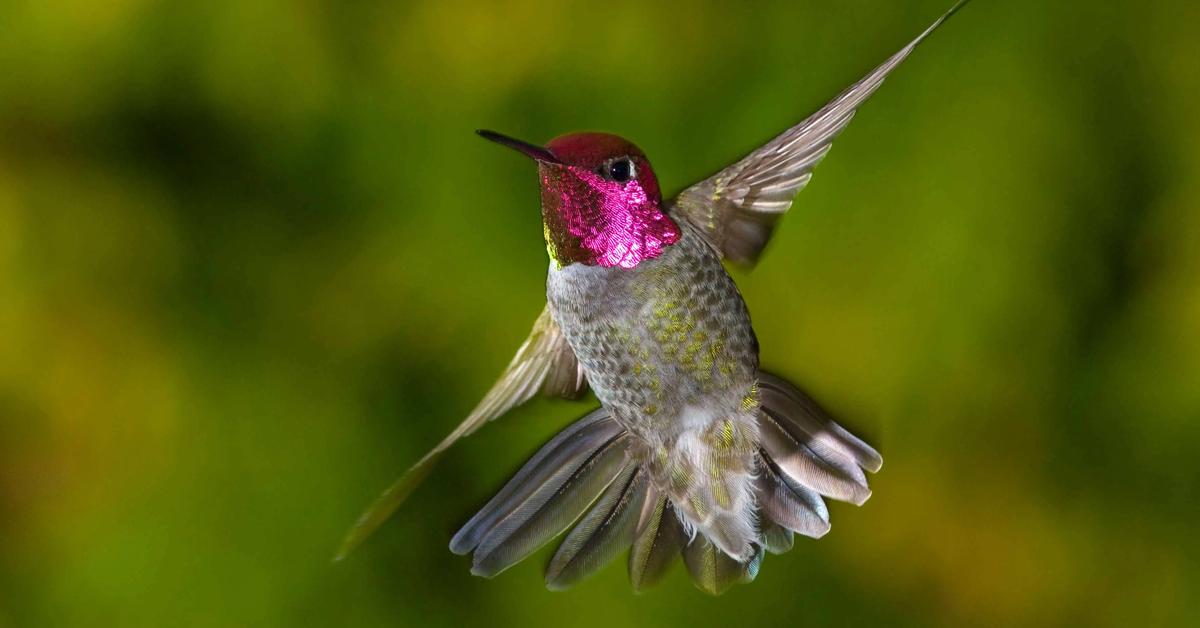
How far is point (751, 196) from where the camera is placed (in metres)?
0.64

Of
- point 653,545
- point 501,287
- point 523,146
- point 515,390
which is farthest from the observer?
point 501,287

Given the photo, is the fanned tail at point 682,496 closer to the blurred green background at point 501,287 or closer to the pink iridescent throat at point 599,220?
the pink iridescent throat at point 599,220

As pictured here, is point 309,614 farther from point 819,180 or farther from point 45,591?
point 819,180

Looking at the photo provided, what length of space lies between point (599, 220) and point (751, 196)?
0.52ft

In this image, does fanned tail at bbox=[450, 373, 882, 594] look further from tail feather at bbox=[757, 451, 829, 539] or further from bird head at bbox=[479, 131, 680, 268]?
bird head at bbox=[479, 131, 680, 268]

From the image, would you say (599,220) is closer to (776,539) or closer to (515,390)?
(515,390)

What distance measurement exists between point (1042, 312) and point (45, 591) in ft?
2.91

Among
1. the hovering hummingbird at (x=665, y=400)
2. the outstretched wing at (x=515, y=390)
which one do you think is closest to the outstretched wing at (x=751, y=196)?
the hovering hummingbird at (x=665, y=400)

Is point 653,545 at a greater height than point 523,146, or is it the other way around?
point 523,146

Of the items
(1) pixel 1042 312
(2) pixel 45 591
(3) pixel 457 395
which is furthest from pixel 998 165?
(2) pixel 45 591

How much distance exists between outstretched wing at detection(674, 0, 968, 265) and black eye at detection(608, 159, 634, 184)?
9 cm

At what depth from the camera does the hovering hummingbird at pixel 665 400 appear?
0.53 m

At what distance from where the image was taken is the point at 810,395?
22.8 inches

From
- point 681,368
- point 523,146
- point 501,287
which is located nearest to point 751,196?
point 681,368
